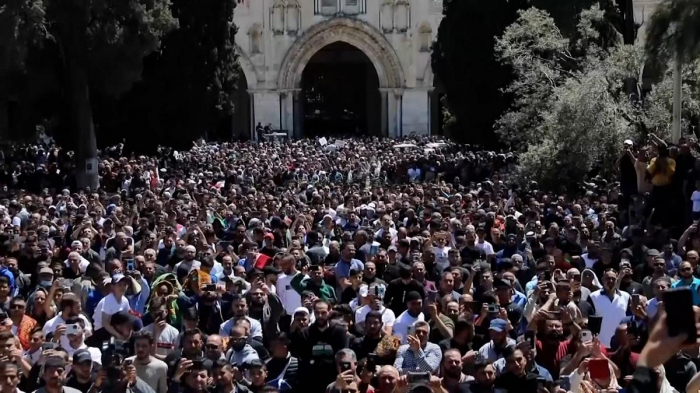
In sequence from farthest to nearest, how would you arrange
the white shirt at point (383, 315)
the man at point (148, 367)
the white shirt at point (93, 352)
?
the white shirt at point (383, 315), the white shirt at point (93, 352), the man at point (148, 367)

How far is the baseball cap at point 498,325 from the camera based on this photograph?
29.8 ft

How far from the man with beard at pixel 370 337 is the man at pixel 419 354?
482 millimetres

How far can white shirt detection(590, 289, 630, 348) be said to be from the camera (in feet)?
35.3

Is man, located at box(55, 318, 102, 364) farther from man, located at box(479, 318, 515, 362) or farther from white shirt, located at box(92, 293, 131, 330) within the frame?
man, located at box(479, 318, 515, 362)

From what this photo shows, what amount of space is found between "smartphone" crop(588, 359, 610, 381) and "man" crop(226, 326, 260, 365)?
8.66 feet

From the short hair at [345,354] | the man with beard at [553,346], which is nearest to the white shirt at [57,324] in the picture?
the short hair at [345,354]

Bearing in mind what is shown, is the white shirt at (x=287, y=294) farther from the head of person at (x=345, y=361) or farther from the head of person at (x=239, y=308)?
the head of person at (x=345, y=361)

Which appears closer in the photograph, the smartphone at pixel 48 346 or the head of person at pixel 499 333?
the smartphone at pixel 48 346

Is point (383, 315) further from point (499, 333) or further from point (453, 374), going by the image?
point (453, 374)

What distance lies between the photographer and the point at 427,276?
12734mm

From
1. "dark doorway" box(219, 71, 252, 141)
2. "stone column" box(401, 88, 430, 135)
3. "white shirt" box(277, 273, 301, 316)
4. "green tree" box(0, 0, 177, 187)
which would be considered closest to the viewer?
"white shirt" box(277, 273, 301, 316)

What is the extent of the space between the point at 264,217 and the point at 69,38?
12338 millimetres

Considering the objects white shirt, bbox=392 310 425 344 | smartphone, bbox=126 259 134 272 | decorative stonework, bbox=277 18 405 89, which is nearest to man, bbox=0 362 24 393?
white shirt, bbox=392 310 425 344

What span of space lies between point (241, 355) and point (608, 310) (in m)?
3.53
